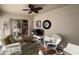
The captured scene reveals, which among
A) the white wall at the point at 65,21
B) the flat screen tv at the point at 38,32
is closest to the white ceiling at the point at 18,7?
the white wall at the point at 65,21

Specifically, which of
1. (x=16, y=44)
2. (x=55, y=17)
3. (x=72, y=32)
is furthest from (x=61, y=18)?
(x=16, y=44)

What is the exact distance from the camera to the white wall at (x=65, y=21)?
161 cm

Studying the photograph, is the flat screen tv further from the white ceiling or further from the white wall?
the white ceiling

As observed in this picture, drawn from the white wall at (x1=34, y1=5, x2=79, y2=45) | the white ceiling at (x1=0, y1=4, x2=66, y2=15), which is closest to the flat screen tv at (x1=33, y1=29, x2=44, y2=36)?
the white wall at (x1=34, y1=5, x2=79, y2=45)

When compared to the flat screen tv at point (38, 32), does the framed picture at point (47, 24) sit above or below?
above

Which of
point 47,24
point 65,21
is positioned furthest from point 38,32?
point 65,21

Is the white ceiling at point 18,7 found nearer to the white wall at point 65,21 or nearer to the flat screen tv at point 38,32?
the white wall at point 65,21

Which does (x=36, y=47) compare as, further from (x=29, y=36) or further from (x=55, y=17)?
(x=55, y=17)

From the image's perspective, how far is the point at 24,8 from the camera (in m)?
1.62

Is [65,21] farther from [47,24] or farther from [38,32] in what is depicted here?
[38,32]

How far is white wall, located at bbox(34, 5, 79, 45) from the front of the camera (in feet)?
5.29

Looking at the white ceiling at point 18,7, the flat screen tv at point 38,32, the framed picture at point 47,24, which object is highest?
the white ceiling at point 18,7

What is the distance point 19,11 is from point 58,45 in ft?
2.01

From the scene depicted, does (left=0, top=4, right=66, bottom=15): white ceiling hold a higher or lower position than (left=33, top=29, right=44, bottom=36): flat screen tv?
higher
